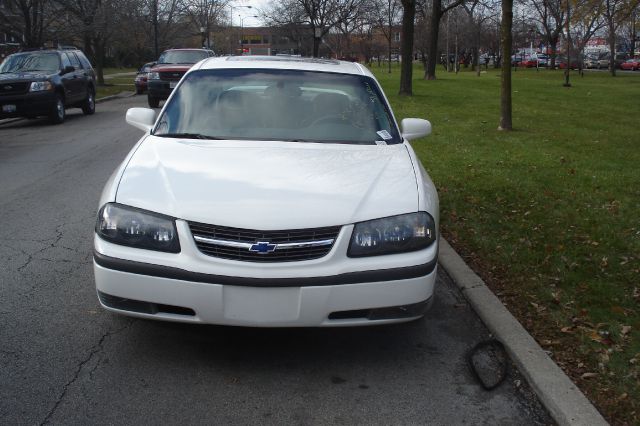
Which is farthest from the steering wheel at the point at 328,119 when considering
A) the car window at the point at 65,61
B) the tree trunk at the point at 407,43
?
the tree trunk at the point at 407,43

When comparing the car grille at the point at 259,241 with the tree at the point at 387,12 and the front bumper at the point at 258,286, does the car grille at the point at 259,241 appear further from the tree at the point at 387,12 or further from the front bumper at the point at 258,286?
the tree at the point at 387,12

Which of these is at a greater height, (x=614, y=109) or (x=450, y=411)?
(x=614, y=109)

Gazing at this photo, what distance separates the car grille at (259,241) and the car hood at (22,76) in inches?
566

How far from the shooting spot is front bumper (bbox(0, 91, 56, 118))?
15.9 meters

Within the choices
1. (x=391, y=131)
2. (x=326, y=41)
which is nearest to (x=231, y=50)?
(x=326, y=41)

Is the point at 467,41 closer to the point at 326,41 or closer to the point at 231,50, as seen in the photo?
the point at 326,41

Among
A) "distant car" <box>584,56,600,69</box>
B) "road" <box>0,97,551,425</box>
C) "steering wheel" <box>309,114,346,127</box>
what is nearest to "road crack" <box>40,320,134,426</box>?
"road" <box>0,97,551,425</box>

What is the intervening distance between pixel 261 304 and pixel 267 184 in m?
0.68

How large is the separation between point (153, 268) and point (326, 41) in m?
70.7

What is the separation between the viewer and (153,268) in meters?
3.35

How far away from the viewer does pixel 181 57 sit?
75.2 feet

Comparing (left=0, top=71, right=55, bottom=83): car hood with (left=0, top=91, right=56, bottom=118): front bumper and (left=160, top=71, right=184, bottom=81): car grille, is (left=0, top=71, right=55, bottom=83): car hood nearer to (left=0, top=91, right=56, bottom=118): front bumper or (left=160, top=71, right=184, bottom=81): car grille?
(left=0, top=91, right=56, bottom=118): front bumper

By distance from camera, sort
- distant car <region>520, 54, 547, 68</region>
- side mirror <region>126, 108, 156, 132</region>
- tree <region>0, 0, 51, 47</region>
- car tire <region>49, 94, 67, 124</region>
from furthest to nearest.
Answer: distant car <region>520, 54, 547, 68</region> < tree <region>0, 0, 51, 47</region> < car tire <region>49, 94, 67, 124</region> < side mirror <region>126, 108, 156, 132</region>

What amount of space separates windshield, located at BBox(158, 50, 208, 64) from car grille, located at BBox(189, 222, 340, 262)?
2013cm
